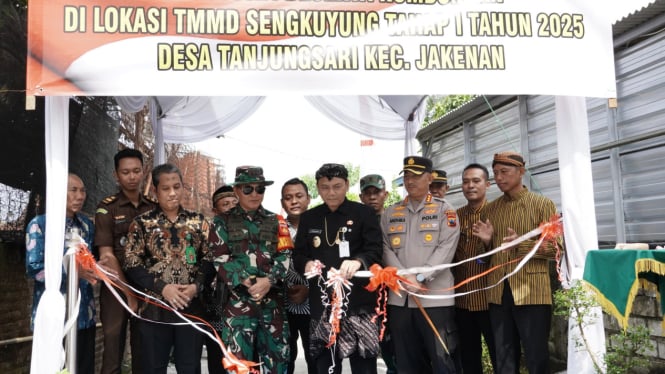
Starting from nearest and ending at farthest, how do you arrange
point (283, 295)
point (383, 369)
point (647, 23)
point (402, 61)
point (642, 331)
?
point (642, 331) → point (402, 61) → point (283, 295) → point (647, 23) → point (383, 369)

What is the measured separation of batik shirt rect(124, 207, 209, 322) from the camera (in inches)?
145

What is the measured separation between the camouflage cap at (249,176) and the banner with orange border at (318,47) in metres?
0.59

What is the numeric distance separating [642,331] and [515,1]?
87.9 inches

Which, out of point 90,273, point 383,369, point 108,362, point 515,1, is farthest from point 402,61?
point 383,369

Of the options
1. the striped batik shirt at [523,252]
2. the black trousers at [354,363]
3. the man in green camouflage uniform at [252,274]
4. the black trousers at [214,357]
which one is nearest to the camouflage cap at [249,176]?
the man in green camouflage uniform at [252,274]

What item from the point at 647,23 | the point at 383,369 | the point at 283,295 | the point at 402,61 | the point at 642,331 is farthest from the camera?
the point at 383,369

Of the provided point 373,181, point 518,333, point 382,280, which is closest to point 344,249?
point 382,280

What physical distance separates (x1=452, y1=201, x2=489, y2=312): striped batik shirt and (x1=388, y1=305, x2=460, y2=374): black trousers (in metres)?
0.35

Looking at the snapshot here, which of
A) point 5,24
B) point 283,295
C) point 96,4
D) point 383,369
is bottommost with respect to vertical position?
point 383,369

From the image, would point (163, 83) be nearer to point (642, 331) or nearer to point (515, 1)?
point (515, 1)

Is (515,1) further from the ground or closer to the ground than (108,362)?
further from the ground

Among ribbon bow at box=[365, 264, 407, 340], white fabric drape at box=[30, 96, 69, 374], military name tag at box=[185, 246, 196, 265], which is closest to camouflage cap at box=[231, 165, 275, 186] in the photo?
military name tag at box=[185, 246, 196, 265]

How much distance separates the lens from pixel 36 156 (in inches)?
186

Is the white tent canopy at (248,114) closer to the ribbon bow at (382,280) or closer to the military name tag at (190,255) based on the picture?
the military name tag at (190,255)
